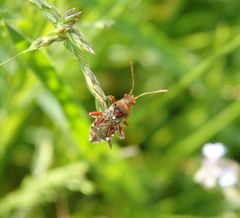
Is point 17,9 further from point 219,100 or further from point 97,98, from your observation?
point 219,100

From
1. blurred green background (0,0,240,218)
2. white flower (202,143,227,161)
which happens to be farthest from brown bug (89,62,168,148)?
white flower (202,143,227,161)

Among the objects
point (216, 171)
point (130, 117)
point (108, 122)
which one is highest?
point (130, 117)

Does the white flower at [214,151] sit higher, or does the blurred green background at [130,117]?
the blurred green background at [130,117]

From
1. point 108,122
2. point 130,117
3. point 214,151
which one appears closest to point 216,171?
point 214,151

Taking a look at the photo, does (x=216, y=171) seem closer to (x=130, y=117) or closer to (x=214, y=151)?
(x=214, y=151)

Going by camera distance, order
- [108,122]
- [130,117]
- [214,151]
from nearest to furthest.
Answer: [108,122] → [214,151] → [130,117]

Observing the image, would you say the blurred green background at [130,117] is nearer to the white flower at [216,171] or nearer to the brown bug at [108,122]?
the white flower at [216,171]

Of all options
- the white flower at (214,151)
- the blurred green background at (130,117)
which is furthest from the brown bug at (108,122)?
the white flower at (214,151)

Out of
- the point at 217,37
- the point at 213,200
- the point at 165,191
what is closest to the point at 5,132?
the point at 165,191
